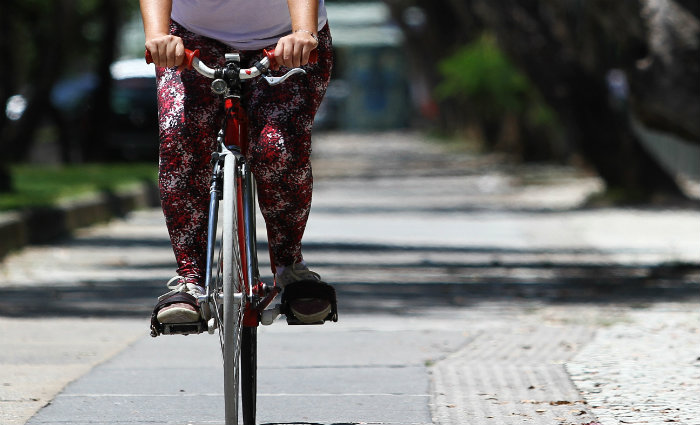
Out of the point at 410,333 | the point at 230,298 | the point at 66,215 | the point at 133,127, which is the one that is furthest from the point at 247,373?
the point at 133,127

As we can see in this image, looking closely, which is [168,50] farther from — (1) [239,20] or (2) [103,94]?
(2) [103,94]

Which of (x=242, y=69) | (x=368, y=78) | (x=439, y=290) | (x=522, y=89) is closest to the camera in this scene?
(x=242, y=69)

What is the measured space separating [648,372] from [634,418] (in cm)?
93

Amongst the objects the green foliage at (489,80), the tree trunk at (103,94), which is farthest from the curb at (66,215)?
the green foliage at (489,80)

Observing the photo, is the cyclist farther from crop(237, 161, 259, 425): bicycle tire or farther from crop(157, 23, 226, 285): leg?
crop(237, 161, 259, 425): bicycle tire

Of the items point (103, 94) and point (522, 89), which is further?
point (522, 89)

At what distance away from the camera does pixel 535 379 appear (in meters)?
5.71

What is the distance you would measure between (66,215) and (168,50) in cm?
960

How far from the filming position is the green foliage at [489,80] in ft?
86.4

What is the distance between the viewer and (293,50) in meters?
4.33

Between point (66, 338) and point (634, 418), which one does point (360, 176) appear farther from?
point (634, 418)

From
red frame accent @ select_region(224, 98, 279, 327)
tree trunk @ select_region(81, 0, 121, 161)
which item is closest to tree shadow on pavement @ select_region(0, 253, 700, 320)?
red frame accent @ select_region(224, 98, 279, 327)

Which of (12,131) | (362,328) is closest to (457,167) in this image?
(12,131)

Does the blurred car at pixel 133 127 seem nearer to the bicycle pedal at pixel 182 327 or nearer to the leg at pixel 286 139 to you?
the leg at pixel 286 139
